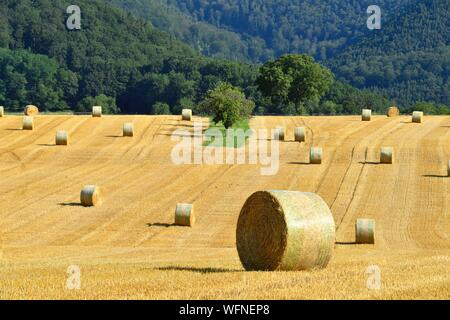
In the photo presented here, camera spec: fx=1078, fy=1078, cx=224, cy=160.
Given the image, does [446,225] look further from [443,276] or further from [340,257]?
[443,276]

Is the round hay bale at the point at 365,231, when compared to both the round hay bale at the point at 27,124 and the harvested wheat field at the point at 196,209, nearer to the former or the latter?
the harvested wheat field at the point at 196,209

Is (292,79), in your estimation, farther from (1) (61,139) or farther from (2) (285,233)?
(2) (285,233)

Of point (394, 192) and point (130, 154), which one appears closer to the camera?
point (394, 192)

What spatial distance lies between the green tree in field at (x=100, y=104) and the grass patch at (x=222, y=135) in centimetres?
10881

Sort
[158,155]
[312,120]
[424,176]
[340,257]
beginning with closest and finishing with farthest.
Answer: [340,257] < [424,176] < [158,155] < [312,120]

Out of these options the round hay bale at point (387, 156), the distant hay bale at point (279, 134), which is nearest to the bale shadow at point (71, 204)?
the round hay bale at point (387, 156)

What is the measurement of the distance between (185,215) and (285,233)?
636 inches

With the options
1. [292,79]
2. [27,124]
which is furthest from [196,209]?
[292,79]

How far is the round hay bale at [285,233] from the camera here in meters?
22.1

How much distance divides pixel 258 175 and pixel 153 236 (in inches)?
579

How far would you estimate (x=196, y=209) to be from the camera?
41.8 metres

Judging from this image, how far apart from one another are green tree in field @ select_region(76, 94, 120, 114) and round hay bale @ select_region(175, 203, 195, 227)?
142102mm

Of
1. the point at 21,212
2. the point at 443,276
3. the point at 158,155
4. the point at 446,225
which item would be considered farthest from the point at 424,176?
the point at 443,276
